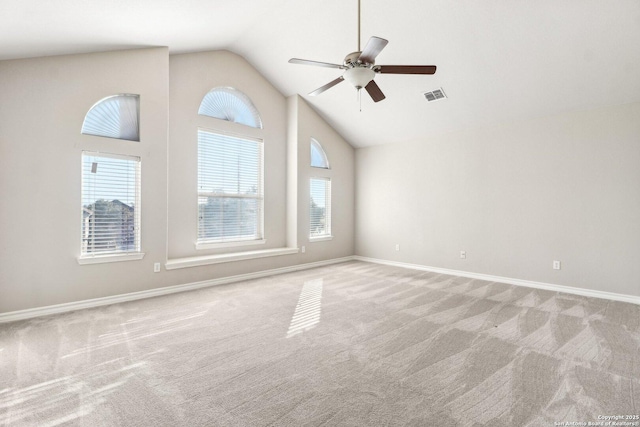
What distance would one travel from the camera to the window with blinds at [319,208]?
6.58m

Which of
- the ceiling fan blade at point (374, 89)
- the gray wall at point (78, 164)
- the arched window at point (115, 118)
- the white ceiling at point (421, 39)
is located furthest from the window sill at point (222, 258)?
the ceiling fan blade at point (374, 89)

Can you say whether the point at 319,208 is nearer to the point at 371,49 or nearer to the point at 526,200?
the point at 526,200

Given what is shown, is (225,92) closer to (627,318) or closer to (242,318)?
(242,318)

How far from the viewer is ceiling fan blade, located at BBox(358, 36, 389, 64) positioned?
260 centimetres

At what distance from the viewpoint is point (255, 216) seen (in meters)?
5.77

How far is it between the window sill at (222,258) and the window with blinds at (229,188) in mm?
349

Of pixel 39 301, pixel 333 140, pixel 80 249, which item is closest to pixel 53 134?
pixel 80 249

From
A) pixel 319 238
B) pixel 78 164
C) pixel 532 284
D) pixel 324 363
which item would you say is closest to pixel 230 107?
pixel 78 164

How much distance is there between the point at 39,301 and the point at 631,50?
726 cm

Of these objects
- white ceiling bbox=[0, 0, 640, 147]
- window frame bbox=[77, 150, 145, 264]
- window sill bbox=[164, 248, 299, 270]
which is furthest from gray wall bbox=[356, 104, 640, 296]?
window frame bbox=[77, 150, 145, 264]

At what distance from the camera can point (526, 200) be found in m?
4.89

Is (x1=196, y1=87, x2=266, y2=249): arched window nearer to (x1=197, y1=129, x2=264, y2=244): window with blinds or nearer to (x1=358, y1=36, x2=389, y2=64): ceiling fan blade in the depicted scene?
(x1=197, y1=129, x2=264, y2=244): window with blinds

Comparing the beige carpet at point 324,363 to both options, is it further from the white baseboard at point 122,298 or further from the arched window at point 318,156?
the arched window at point 318,156

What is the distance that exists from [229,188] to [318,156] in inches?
88.1
